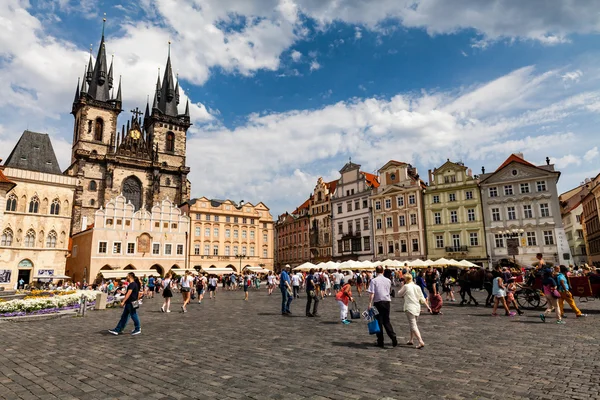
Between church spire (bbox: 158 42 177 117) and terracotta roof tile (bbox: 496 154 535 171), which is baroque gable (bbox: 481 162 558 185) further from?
church spire (bbox: 158 42 177 117)

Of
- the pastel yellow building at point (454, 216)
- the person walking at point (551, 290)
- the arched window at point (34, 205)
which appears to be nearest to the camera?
the person walking at point (551, 290)

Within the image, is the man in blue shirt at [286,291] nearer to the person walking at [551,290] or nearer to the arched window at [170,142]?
the person walking at [551,290]

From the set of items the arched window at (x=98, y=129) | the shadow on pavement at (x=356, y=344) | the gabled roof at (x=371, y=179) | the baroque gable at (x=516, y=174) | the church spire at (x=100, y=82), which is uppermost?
the church spire at (x=100, y=82)

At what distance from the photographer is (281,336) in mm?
9641

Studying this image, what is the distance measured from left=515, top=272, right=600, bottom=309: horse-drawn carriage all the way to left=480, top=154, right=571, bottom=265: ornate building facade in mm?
27170

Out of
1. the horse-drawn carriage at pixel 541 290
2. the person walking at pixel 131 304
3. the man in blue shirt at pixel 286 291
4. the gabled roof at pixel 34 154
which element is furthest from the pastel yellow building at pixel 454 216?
the gabled roof at pixel 34 154

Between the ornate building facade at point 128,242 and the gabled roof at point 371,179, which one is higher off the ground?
the gabled roof at point 371,179

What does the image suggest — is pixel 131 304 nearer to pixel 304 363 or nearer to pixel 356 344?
pixel 304 363

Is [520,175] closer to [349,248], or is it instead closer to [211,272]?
[349,248]

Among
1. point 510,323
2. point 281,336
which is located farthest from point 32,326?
point 510,323

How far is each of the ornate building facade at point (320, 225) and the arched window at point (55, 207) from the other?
34.2 meters

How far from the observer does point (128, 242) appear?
4966 cm

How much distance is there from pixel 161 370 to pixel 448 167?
4585cm

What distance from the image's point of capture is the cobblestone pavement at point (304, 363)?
17.2ft
